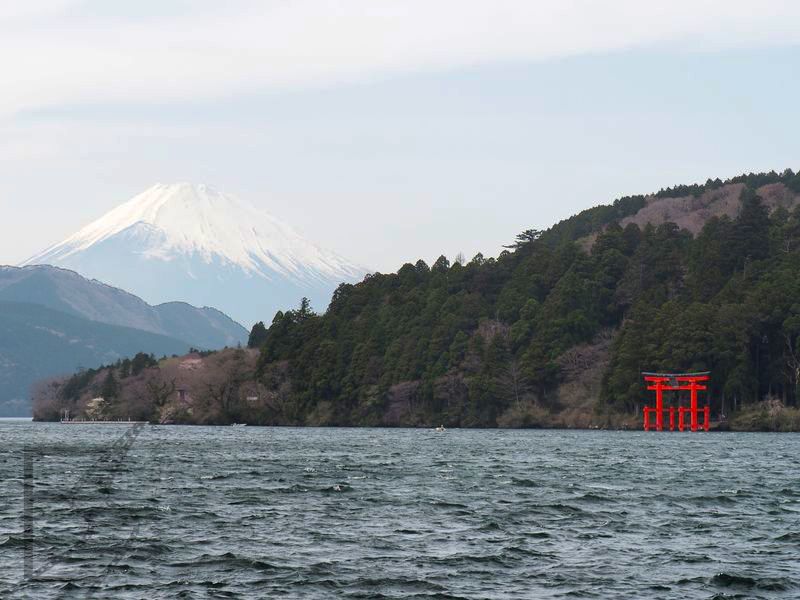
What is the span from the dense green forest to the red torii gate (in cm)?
269

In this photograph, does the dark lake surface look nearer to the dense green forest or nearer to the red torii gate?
the red torii gate

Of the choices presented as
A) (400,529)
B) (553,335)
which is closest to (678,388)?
(553,335)

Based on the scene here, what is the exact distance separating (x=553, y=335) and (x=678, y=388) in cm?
2493

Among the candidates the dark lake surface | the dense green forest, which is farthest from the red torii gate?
the dark lake surface

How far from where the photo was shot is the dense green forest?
134m

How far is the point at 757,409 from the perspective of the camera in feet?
425

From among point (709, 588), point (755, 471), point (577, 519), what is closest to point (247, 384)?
point (755, 471)

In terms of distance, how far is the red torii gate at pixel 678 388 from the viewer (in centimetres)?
12925

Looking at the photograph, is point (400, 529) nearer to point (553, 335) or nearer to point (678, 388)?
point (678, 388)

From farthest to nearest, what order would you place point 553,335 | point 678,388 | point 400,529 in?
1. point 553,335
2. point 678,388
3. point 400,529

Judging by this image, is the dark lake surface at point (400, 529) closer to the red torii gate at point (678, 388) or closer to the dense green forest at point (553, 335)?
the red torii gate at point (678, 388)

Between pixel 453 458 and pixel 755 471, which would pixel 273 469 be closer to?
pixel 453 458

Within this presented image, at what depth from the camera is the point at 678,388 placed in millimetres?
129875

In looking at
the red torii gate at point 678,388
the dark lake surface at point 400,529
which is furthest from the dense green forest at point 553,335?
the dark lake surface at point 400,529
